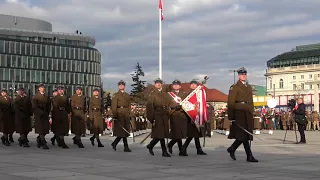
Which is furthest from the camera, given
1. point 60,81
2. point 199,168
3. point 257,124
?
point 60,81

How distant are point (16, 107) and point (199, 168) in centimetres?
981

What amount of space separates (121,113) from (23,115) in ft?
13.6

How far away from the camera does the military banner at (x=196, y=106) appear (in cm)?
1481

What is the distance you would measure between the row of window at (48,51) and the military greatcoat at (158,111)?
325 ft

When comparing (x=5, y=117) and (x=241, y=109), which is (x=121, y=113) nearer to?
(x=241, y=109)

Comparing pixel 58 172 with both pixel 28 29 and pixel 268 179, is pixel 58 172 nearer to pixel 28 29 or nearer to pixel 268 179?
pixel 268 179

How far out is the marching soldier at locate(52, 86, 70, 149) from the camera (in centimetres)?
1812

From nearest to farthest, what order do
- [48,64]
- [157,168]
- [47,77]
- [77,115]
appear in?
1. [157,168]
2. [77,115]
3. [47,77]
4. [48,64]

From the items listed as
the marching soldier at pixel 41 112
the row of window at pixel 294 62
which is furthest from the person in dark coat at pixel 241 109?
the row of window at pixel 294 62

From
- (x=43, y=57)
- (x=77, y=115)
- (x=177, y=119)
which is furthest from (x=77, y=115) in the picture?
(x=43, y=57)

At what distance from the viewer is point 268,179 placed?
9273 mm

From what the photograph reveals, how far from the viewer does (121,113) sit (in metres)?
16.7

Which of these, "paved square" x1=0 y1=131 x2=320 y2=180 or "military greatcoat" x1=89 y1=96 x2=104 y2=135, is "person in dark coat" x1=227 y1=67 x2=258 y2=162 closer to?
"paved square" x1=0 y1=131 x2=320 y2=180

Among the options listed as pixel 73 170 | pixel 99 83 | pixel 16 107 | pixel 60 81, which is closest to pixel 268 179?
pixel 73 170
